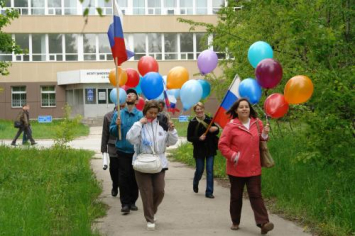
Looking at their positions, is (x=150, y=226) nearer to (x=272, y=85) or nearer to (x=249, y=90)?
(x=249, y=90)

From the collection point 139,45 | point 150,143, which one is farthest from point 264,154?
point 139,45

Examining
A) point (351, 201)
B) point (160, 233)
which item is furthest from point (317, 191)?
point (160, 233)

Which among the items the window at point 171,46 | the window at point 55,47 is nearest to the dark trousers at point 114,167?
the window at point 171,46

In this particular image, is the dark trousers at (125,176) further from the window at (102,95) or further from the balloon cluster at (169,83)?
the window at (102,95)

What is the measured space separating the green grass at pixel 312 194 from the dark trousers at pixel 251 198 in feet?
2.54

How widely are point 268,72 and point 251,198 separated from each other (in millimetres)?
2190

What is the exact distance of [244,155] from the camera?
270 inches

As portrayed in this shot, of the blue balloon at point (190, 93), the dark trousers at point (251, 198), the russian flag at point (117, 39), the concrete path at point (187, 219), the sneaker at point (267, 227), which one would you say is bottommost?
the concrete path at point (187, 219)

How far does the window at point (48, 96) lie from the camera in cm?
4522

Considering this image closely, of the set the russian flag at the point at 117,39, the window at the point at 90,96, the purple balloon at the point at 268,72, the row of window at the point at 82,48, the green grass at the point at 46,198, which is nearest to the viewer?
the green grass at the point at 46,198

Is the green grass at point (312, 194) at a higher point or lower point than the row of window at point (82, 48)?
lower

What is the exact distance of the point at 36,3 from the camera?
147 feet

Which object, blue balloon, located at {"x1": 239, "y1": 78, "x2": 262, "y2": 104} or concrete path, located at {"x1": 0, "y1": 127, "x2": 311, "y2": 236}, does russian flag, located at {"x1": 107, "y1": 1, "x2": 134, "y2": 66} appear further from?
concrete path, located at {"x1": 0, "y1": 127, "x2": 311, "y2": 236}

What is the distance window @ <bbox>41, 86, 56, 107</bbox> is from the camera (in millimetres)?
45219
